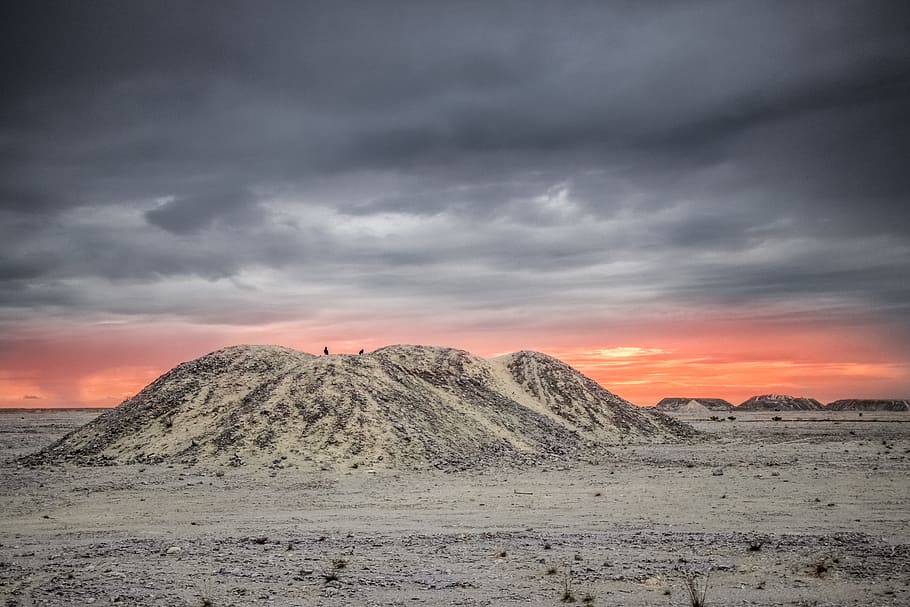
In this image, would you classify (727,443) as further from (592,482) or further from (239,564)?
(239,564)

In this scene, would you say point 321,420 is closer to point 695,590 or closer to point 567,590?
point 567,590

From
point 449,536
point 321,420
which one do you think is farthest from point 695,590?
point 321,420

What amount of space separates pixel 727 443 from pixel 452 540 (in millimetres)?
39995

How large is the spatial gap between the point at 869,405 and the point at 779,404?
26177mm

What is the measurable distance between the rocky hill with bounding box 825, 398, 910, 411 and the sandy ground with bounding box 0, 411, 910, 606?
6948 inches

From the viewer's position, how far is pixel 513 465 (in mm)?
32469

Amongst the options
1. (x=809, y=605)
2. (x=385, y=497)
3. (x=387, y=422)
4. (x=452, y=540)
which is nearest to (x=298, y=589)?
(x=452, y=540)

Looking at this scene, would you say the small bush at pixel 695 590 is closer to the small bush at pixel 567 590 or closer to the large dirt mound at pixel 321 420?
the small bush at pixel 567 590

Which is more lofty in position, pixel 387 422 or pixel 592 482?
pixel 387 422

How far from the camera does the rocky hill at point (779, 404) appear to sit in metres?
178

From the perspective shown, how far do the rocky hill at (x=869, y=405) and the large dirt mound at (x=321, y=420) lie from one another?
15960cm

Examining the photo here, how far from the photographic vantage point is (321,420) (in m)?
35.3

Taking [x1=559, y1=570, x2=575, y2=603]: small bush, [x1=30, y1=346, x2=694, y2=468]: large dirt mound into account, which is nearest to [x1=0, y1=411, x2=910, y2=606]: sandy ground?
[x1=559, y1=570, x2=575, y2=603]: small bush

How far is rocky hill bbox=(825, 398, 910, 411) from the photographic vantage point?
176750mm
